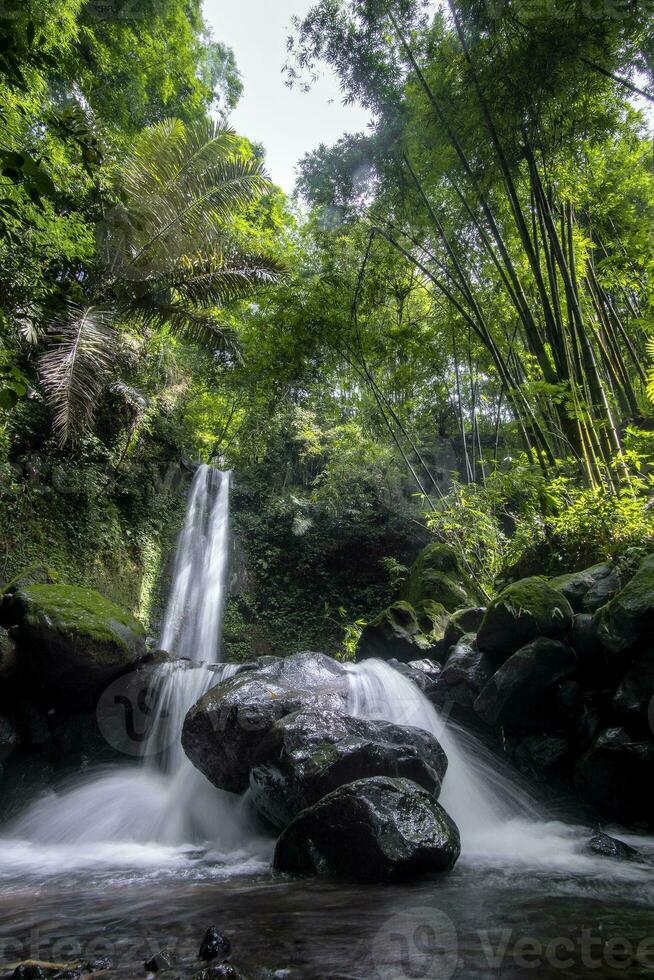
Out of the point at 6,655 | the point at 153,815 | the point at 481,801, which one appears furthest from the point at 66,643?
the point at 481,801

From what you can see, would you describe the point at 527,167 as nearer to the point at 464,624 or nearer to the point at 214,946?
the point at 464,624

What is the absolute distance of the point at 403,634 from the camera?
8062mm

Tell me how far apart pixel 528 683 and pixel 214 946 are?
3813mm

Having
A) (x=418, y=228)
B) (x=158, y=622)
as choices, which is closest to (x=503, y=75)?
(x=418, y=228)

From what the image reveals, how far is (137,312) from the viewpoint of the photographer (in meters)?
10.3

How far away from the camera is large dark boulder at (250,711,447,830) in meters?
3.78

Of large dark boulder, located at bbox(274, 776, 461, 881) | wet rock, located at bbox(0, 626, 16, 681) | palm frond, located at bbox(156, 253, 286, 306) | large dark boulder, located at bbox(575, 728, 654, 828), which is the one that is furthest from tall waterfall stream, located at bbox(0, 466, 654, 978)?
palm frond, located at bbox(156, 253, 286, 306)

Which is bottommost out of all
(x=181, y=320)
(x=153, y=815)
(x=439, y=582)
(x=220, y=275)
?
(x=153, y=815)

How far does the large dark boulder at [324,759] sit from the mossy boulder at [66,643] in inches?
110

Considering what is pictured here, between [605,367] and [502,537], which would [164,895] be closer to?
[502,537]

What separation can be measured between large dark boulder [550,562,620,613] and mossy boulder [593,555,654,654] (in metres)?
0.62

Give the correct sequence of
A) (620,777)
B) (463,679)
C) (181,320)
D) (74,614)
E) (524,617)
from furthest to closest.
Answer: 1. (181,320)
2. (74,614)
3. (463,679)
4. (524,617)
5. (620,777)

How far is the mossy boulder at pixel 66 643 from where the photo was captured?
578 centimetres

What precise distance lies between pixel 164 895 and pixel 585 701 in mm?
3946
